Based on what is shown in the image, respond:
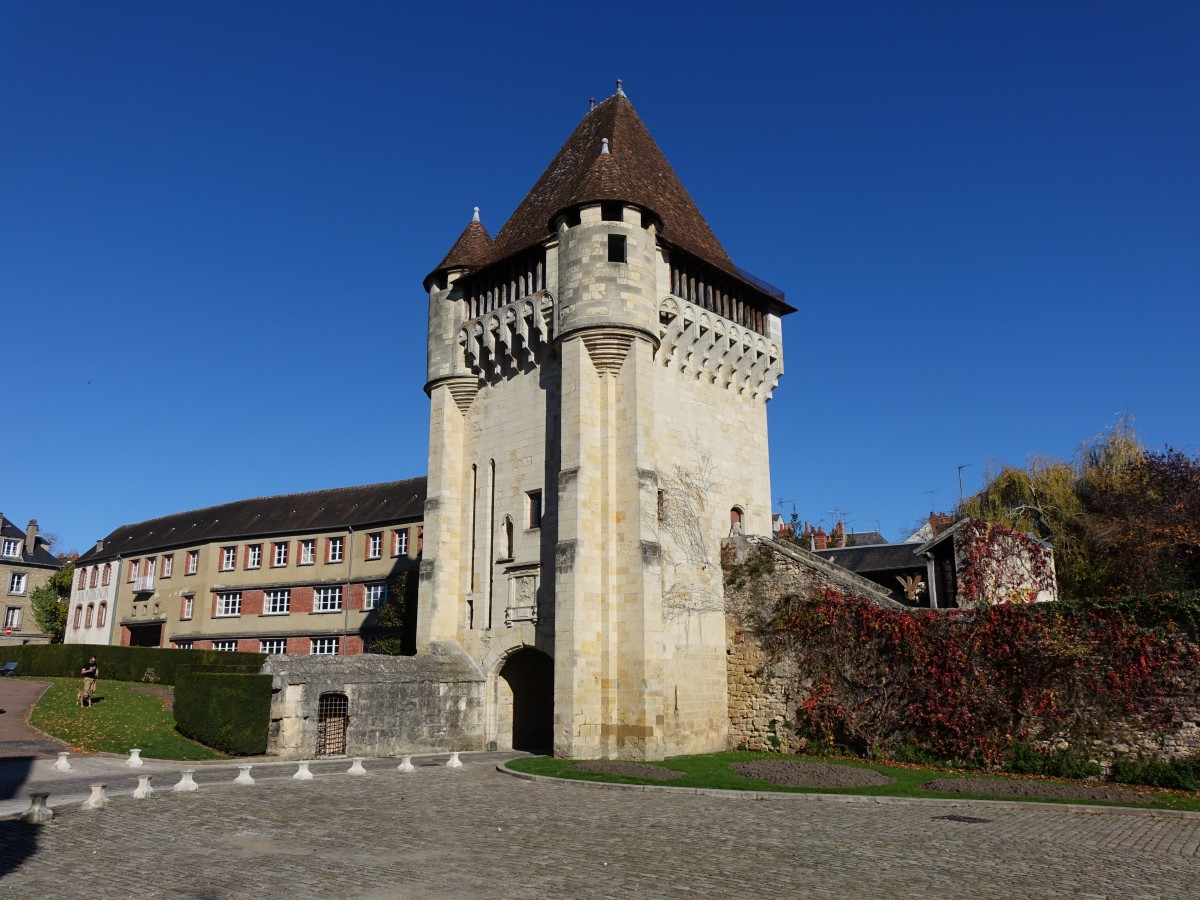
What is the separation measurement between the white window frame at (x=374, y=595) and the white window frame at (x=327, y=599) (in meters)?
1.62

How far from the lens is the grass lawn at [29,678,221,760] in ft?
65.1

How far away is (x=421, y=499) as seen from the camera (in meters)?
38.6

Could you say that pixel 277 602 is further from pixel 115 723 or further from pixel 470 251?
pixel 470 251

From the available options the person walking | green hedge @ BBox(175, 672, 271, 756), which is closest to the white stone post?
green hedge @ BBox(175, 672, 271, 756)

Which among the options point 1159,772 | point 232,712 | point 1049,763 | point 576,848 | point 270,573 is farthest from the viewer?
point 270,573

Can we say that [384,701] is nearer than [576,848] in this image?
No

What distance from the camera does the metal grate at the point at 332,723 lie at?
2008cm

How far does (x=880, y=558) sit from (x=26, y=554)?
2223 inches

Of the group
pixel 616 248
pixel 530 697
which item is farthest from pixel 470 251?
pixel 530 697

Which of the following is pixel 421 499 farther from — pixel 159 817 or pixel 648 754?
pixel 159 817

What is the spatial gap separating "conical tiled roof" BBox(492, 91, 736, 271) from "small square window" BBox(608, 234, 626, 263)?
4.05 ft

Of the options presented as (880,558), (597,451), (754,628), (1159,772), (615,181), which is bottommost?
(1159,772)

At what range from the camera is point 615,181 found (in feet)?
74.5

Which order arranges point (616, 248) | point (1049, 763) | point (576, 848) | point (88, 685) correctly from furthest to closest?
point (88, 685) → point (616, 248) → point (1049, 763) → point (576, 848)
